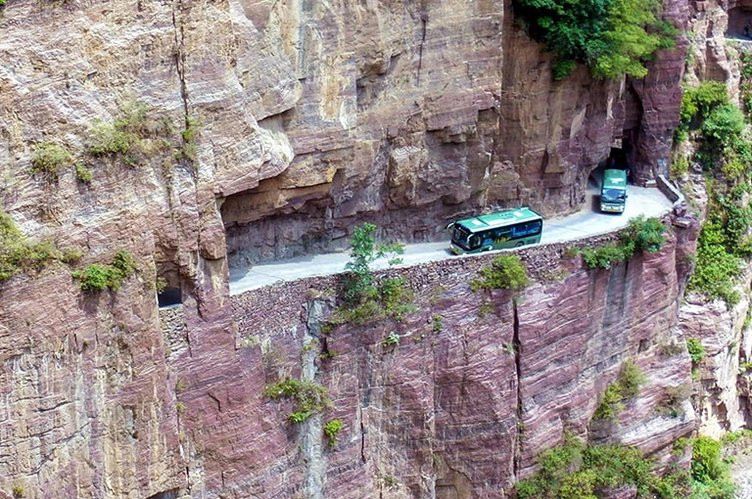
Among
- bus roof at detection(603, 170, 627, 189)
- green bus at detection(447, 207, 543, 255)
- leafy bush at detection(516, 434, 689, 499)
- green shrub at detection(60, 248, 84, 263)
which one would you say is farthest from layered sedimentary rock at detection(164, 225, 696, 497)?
green shrub at detection(60, 248, 84, 263)

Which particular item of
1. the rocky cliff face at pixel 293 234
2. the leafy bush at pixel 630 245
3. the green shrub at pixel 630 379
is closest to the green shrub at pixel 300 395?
the rocky cliff face at pixel 293 234

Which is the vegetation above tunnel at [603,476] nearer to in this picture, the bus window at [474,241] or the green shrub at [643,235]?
the green shrub at [643,235]

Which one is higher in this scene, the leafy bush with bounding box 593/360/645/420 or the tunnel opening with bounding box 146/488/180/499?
the tunnel opening with bounding box 146/488/180/499

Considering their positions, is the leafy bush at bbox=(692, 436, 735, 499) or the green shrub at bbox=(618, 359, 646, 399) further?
the leafy bush at bbox=(692, 436, 735, 499)

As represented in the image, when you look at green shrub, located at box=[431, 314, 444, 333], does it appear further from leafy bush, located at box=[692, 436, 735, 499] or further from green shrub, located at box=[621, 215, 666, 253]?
leafy bush, located at box=[692, 436, 735, 499]

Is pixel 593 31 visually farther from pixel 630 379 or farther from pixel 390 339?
pixel 390 339

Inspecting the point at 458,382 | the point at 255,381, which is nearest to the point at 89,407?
the point at 255,381
